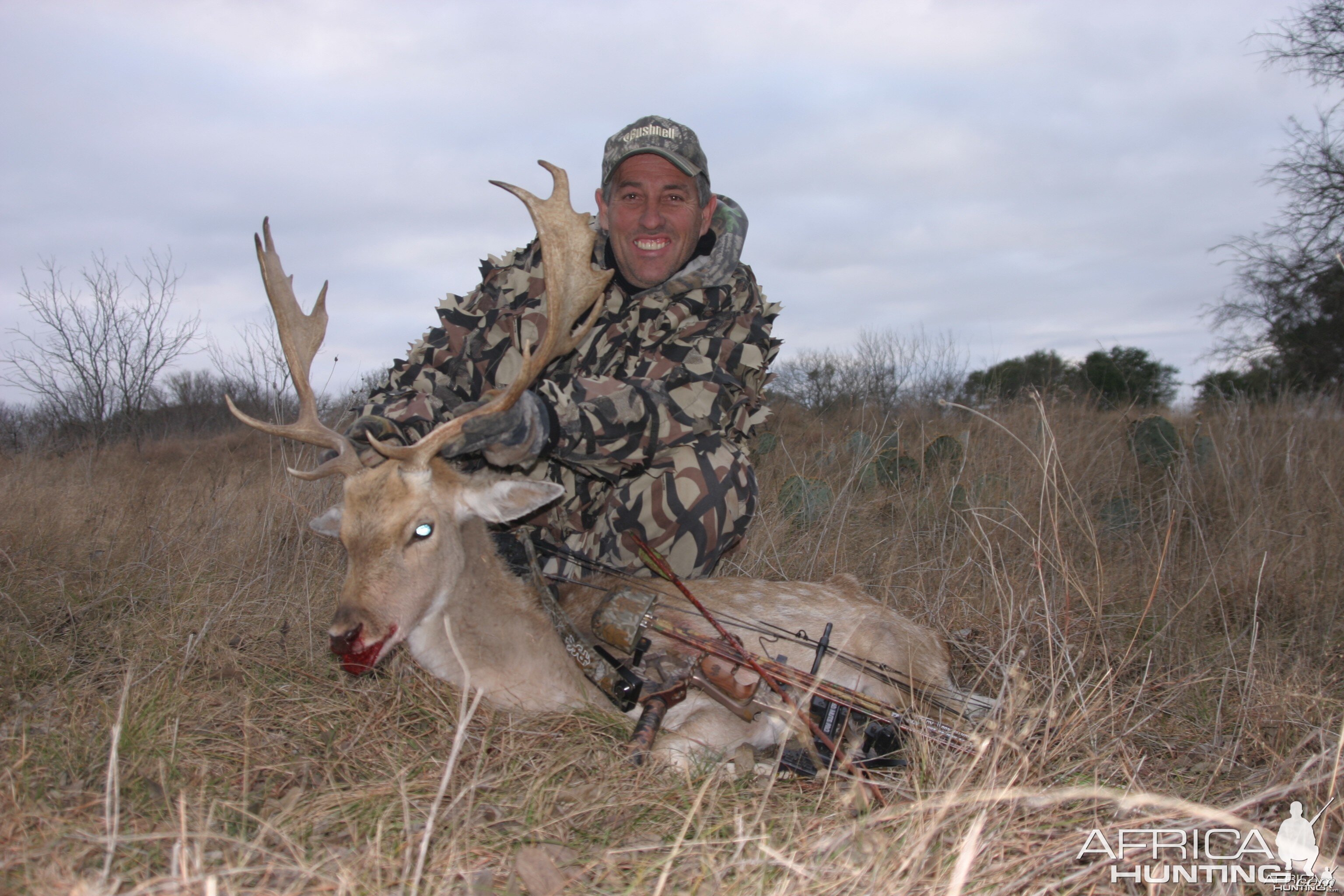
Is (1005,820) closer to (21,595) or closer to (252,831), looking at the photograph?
(252,831)

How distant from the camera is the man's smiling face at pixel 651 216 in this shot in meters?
4.68

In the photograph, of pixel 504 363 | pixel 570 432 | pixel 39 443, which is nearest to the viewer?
pixel 570 432

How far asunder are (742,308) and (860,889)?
10.9 ft

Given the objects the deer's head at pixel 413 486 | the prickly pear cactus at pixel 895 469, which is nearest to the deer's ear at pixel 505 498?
the deer's head at pixel 413 486

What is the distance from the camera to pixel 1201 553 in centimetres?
522

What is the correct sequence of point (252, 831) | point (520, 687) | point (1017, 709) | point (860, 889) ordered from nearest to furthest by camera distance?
1. point (860, 889)
2. point (252, 831)
3. point (1017, 709)
4. point (520, 687)

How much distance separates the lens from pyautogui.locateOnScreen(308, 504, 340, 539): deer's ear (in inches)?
135

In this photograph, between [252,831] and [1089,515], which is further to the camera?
[1089,515]

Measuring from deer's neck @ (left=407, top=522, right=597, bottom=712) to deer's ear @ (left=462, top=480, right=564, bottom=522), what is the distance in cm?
11

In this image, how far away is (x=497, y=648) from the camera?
3248mm

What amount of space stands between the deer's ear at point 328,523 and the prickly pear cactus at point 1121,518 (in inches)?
188

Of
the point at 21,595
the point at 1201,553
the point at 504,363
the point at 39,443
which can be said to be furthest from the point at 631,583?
the point at 39,443

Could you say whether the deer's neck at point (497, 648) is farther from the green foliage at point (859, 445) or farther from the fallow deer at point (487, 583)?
the green foliage at point (859, 445)

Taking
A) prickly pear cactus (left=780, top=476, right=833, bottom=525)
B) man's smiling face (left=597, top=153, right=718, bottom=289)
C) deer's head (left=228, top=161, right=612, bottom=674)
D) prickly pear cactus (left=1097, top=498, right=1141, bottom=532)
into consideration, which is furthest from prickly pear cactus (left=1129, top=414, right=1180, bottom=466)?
deer's head (left=228, top=161, right=612, bottom=674)
